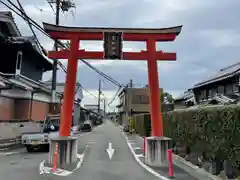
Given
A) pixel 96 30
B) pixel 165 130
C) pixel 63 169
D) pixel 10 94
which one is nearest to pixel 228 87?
pixel 165 130

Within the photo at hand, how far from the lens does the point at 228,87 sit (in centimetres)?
2317

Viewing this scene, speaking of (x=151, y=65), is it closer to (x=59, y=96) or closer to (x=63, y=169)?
(x=63, y=169)

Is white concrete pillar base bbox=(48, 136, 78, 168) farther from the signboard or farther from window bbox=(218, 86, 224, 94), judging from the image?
window bbox=(218, 86, 224, 94)

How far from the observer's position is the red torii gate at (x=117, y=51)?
14.6m

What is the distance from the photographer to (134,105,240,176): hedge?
29.5 feet

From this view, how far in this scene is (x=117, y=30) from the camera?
49.4 feet

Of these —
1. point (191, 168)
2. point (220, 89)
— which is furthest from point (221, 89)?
point (191, 168)

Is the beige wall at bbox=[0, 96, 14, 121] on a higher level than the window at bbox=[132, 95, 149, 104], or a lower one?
lower

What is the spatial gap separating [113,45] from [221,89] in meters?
12.6

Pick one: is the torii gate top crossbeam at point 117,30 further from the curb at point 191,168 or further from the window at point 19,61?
the window at point 19,61

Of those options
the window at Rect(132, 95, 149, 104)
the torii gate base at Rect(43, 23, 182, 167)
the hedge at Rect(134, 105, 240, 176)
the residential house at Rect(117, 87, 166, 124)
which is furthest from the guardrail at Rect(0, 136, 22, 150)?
the window at Rect(132, 95, 149, 104)

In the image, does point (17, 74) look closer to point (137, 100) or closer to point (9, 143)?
point (9, 143)

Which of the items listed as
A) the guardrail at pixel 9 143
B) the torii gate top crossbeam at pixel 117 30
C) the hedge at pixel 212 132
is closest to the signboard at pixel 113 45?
the torii gate top crossbeam at pixel 117 30

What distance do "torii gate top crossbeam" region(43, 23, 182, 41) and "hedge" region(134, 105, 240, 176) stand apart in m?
3.80
